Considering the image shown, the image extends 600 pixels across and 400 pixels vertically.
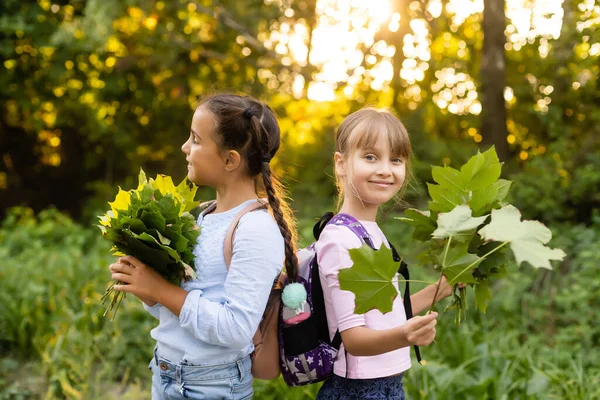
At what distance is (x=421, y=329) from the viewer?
1468 mm

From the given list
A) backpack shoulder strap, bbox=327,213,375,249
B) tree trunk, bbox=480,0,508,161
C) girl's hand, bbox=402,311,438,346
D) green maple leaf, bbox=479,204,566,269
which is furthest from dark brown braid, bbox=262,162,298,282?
tree trunk, bbox=480,0,508,161

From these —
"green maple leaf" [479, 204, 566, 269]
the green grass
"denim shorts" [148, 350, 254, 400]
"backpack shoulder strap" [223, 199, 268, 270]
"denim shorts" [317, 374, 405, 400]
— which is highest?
"green maple leaf" [479, 204, 566, 269]

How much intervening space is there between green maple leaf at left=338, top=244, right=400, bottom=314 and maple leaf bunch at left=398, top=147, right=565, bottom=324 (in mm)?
128

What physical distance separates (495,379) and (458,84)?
15.5 feet

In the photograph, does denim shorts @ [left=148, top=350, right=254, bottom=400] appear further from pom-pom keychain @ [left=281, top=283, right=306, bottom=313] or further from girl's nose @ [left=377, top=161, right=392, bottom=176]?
girl's nose @ [left=377, top=161, right=392, bottom=176]

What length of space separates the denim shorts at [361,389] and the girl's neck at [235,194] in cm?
57

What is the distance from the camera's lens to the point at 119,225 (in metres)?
1.70

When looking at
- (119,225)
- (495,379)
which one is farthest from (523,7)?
(119,225)

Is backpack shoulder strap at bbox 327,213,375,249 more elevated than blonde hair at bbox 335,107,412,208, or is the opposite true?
blonde hair at bbox 335,107,412,208

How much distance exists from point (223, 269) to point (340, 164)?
46 centimetres

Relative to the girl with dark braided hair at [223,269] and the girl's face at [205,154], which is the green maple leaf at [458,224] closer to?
the girl with dark braided hair at [223,269]

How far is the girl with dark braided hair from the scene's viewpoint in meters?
1.69

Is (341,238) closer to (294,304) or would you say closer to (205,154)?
(294,304)

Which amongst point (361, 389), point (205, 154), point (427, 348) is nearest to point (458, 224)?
point (361, 389)
